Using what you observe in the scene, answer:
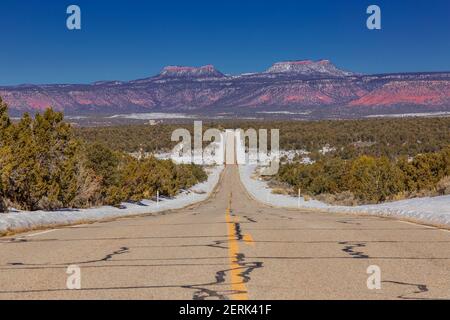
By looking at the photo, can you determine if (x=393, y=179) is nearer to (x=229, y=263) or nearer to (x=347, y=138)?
(x=229, y=263)

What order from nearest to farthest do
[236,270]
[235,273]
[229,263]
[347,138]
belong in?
1. [235,273]
2. [236,270]
3. [229,263]
4. [347,138]

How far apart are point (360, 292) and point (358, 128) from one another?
124589mm

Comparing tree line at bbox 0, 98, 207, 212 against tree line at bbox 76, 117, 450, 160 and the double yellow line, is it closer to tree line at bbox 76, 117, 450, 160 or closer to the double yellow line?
the double yellow line

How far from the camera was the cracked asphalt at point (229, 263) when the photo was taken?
641 centimetres

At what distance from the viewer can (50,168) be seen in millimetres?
22781

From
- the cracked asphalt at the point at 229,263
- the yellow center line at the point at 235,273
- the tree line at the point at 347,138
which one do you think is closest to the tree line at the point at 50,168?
the cracked asphalt at the point at 229,263

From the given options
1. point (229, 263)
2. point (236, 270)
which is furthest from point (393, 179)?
point (236, 270)

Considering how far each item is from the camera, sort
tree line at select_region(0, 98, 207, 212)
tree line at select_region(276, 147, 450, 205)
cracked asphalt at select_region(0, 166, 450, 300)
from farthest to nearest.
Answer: tree line at select_region(276, 147, 450, 205)
tree line at select_region(0, 98, 207, 212)
cracked asphalt at select_region(0, 166, 450, 300)

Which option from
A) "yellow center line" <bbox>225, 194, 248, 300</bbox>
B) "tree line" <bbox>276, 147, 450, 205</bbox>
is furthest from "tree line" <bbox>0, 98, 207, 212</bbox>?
"tree line" <bbox>276, 147, 450, 205</bbox>

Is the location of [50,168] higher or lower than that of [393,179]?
higher

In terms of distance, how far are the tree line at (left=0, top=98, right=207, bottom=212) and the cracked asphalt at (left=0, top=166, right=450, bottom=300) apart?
679cm

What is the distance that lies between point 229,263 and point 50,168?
1610cm

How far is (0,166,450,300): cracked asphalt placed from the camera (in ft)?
21.0

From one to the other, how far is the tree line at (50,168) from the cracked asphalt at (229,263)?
6.79 meters
